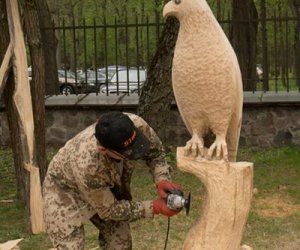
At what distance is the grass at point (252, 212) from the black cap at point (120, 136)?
8.34 ft

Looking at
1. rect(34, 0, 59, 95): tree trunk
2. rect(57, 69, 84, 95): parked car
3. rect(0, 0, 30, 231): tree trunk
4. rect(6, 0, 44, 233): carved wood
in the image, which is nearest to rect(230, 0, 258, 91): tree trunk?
rect(57, 69, 84, 95): parked car

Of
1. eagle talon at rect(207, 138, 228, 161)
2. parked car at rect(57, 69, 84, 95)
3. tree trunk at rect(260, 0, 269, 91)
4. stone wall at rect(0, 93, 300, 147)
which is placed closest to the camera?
eagle talon at rect(207, 138, 228, 161)

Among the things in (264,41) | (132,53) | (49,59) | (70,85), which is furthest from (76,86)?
(132,53)

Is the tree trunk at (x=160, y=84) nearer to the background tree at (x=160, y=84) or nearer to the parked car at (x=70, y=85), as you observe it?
the background tree at (x=160, y=84)

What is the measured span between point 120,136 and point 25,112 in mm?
3107

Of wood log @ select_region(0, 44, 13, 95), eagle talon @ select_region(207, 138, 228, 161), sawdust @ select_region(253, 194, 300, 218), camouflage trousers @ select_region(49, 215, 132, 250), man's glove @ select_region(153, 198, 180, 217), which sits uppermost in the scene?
wood log @ select_region(0, 44, 13, 95)

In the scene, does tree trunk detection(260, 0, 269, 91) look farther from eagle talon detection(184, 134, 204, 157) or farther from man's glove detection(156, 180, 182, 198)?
man's glove detection(156, 180, 182, 198)

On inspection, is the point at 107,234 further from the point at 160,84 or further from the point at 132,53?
the point at 132,53

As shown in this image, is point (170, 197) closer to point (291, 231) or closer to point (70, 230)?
point (70, 230)

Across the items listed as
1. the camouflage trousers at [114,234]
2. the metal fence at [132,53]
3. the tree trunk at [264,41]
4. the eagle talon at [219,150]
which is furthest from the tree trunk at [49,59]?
the eagle talon at [219,150]

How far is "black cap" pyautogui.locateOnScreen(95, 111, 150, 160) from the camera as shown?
3102 millimetres

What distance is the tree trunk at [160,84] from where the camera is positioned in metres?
7.79

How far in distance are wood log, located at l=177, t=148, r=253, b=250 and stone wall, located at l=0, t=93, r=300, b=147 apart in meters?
5.74

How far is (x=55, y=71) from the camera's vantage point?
11.0 m
